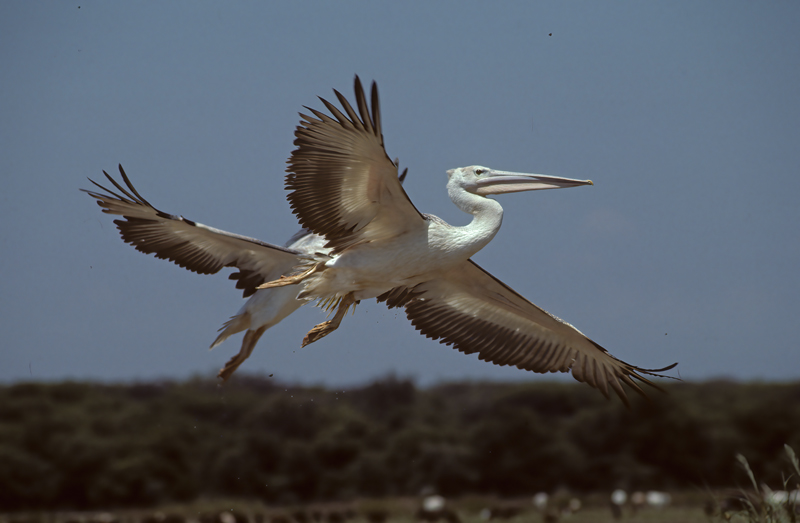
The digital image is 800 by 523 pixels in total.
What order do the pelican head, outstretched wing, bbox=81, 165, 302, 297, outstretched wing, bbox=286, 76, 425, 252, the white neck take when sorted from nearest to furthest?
outstretched wing, bbox=286, 76, 425, 252
the white neck
the pelican head
outstretched wing, bbox=81, 165, 302, 297

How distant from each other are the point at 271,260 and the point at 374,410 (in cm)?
2144

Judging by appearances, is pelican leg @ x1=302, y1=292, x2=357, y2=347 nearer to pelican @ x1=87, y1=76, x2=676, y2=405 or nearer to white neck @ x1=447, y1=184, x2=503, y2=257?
pelican @ x1=87, y1=76, x2=676, y2=405

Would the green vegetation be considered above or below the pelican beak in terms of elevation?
below

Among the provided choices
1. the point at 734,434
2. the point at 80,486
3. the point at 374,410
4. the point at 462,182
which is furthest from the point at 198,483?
the point at 462,182

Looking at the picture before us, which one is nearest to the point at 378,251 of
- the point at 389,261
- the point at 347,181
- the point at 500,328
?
the point at 389,261

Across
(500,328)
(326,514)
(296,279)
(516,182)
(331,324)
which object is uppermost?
(516,182)

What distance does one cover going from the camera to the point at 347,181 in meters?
7.66

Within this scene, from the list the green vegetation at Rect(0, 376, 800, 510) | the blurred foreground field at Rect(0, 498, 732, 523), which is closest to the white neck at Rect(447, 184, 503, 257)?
the blurred foreground field at Rect(0, 498, 732, 523)

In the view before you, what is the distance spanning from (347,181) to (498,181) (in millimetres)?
1587

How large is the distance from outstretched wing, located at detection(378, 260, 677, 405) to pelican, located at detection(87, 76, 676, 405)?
0.04 ft

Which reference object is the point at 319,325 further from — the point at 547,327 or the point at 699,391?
the point at 699,391

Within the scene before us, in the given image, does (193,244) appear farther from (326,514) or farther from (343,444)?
(343,444)

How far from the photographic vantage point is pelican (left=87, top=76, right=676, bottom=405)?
7.46 meters

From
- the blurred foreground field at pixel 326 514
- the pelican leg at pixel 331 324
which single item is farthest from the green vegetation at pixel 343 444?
the pelican leg at pixel 331 324
